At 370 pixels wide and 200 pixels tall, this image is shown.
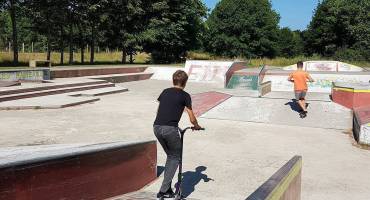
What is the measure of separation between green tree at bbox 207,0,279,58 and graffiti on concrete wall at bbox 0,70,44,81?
51682 millimetres

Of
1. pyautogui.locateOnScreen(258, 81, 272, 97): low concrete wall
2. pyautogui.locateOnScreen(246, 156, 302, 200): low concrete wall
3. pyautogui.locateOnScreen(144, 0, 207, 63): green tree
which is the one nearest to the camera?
pyautogui.locateOnScreen(246, 156, 302, 200): low concrete wall

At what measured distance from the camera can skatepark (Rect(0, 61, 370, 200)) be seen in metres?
5.29

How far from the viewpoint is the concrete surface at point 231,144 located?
270 inches

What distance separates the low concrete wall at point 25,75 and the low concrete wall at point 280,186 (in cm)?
1552

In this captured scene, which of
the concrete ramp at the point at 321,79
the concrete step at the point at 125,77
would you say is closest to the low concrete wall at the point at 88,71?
the concrete step at the point at 125,77

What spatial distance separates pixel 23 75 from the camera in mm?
18281

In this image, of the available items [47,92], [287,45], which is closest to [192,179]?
[47,92]

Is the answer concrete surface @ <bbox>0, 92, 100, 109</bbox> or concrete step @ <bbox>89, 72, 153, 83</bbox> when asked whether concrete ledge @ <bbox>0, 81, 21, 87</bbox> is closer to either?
concrete surface @ <bbox>0, 92, 100, 109</bbox>

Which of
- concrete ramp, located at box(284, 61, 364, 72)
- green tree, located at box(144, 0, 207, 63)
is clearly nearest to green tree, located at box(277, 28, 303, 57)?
green tree, located at box(144, 0, 207, 63)

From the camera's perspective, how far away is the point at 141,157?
6254 mm

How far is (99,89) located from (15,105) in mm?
6263

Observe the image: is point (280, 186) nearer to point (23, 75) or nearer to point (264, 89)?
point (264, 89)

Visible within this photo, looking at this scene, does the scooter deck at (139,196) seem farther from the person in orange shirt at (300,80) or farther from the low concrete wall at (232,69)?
the low concrete wall at (232,69)

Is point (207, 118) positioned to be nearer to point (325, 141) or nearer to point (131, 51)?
point (325, 141)
